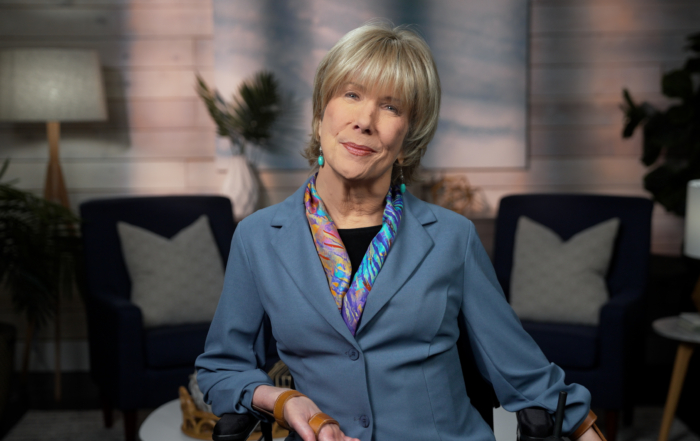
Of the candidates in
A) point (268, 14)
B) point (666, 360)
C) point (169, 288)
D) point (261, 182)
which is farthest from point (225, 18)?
point (666, 360)

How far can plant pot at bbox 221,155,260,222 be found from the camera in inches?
137

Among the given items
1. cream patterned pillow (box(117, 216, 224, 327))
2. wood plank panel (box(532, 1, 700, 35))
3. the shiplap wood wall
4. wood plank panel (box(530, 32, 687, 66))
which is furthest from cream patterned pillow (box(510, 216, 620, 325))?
cream patterned pillow (box(117, 216, 224, 327))

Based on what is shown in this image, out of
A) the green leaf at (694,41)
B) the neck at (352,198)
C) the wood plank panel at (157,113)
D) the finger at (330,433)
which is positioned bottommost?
the finger at (330,433)

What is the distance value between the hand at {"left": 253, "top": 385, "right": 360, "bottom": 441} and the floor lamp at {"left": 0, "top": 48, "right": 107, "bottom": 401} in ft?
8.21

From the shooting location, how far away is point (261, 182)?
3752 mm

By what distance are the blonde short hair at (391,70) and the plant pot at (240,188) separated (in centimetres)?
228

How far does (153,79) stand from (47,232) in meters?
1.16

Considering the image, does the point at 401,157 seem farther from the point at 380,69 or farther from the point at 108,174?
the point at 108,174

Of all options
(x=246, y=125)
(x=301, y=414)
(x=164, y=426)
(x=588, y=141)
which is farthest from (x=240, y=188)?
(x=301, y=414)

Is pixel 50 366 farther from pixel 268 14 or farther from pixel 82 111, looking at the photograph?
pixel 268 14

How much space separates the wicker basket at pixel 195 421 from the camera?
1945mm

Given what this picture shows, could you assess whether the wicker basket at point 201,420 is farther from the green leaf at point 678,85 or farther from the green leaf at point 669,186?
the green leaf at point 678,85

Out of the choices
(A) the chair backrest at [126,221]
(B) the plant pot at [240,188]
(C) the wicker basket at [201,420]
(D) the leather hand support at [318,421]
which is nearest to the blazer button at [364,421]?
(D) the leather hand support at [318,421]

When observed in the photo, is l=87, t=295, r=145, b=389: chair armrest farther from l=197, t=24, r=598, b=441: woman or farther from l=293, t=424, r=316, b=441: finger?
l=293, t=424, r=316, b=441: finger
